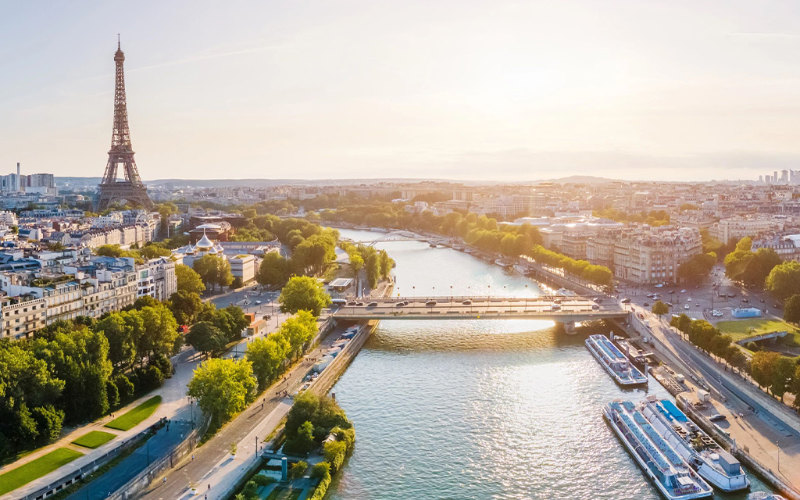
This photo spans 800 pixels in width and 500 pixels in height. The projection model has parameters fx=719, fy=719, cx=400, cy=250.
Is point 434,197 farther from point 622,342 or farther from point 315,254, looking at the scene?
point 622,342

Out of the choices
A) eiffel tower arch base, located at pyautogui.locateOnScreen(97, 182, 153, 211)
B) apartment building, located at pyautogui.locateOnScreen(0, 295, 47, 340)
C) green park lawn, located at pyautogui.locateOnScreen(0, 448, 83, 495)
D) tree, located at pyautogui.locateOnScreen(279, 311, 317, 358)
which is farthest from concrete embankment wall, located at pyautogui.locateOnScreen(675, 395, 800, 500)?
eiffel tower arch base, located at pyautogui.locateOnScreen(97, 182, 153, 211)

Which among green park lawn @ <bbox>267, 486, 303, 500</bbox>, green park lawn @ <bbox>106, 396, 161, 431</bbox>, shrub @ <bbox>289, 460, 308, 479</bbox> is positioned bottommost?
green park lawn @ <bbox>267, 486, 303, 500</bbox>

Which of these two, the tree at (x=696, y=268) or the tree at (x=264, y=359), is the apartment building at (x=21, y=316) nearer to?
the tree at (x=264, y=359)

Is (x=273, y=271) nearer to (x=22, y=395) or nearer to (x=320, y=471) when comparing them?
(x=22, y=395)

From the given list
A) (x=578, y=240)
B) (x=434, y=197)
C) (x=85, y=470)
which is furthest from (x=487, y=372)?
(x=434, y=197)

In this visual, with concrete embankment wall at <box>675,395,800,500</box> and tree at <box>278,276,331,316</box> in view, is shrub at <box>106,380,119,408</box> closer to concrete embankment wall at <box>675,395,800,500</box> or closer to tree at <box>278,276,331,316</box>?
tree at <box>278,276,331,316</box>

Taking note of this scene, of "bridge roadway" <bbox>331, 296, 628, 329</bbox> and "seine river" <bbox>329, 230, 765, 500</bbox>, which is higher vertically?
"bridge roadway" <bbox>331, 296, 628, 329</bbox>

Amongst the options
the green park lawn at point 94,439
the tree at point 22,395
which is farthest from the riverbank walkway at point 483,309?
the tree at point 22,395

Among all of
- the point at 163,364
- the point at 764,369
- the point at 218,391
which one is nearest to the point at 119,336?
the point at 163,364
